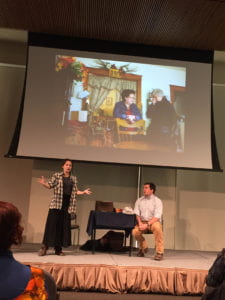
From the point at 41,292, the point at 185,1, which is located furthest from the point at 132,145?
the point at 41,292

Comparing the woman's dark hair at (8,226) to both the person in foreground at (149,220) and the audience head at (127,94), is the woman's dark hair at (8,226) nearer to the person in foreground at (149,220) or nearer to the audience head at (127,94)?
the person in foreground at (149,220)

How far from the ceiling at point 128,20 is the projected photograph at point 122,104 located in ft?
1.54

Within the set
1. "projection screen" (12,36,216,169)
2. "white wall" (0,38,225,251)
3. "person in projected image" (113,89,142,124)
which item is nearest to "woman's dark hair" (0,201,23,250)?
"projection screen" (12,36,216,169)

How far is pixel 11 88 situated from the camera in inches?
269

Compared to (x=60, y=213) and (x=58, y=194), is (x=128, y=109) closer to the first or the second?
(x=58, y=194)

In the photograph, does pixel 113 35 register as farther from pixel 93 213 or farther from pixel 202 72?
pixel 93 213

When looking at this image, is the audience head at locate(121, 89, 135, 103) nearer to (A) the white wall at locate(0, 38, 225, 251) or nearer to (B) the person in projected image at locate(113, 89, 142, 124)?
(B) the person in projected image at locate(113, 89, 142, 124)

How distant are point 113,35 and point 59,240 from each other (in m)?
3.52

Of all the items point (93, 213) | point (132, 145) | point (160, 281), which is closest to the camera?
point (160, 281)

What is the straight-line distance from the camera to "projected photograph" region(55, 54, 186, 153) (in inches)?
237

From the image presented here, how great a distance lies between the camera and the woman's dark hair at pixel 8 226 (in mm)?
1351

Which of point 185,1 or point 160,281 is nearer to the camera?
point 160,281

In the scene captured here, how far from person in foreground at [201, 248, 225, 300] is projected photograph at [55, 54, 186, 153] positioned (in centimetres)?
358

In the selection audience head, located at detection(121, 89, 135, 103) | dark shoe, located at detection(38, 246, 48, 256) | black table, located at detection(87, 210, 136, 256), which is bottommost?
dark shoe, located at detection(38, 246, 48, 256)
